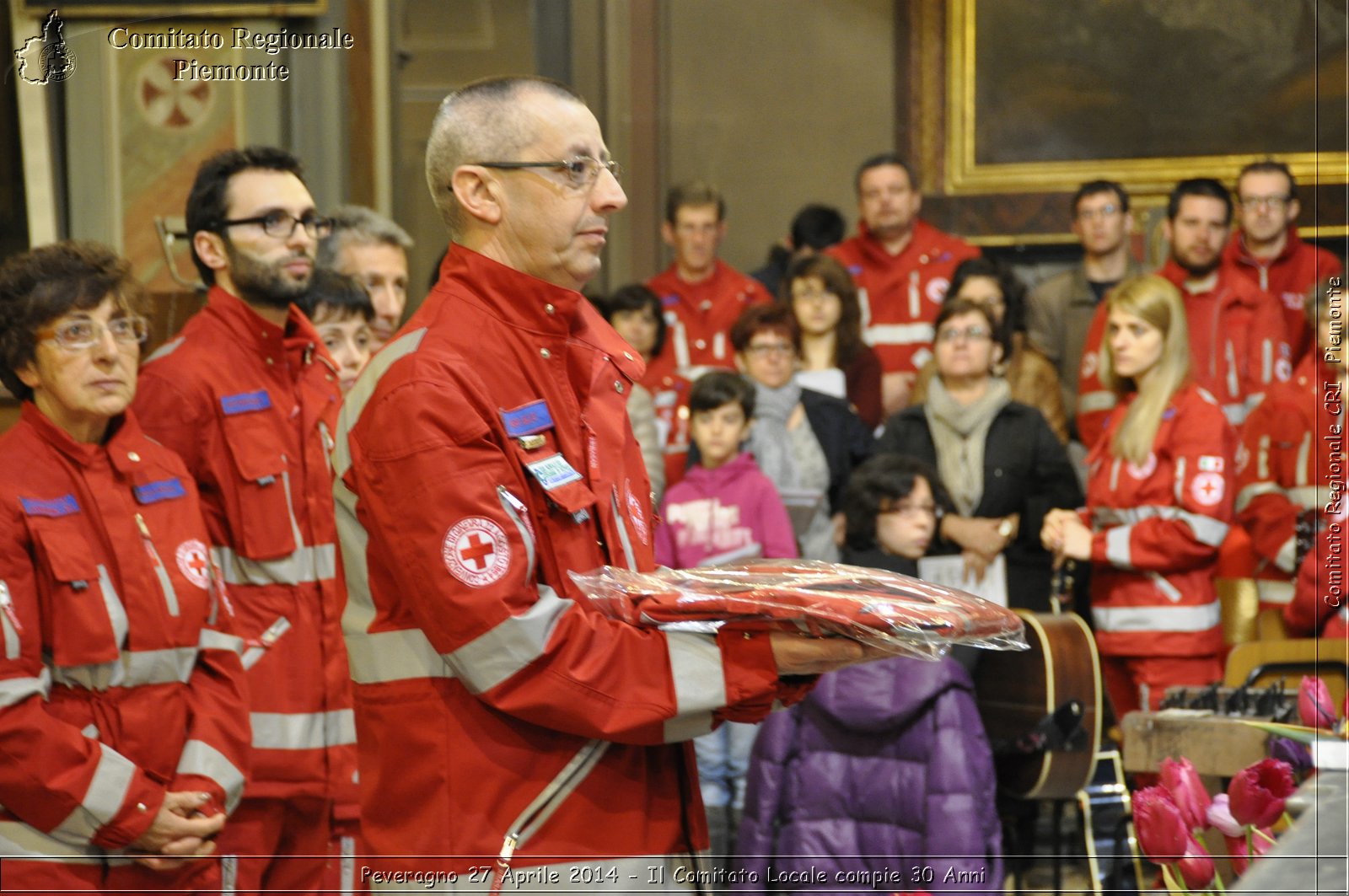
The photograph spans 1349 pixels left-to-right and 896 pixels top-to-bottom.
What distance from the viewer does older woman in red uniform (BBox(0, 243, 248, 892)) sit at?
3266 millimetres

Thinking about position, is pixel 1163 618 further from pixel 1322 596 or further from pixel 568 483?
pixel 568 483

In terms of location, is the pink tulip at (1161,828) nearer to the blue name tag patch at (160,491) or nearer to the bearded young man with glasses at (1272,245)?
the blue name tag patch at (160,491)

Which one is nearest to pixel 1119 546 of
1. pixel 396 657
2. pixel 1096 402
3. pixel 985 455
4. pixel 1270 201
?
pixel 985 455

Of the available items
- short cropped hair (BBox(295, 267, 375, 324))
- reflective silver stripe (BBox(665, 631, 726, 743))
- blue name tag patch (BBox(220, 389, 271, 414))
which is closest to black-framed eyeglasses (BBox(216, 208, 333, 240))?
blue name tag patch (BBox(220, 389, 271, 414))

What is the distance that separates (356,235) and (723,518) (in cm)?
163

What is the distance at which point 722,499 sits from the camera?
5.81 meters

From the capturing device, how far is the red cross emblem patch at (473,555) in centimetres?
215

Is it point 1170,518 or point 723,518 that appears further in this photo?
point 723,518

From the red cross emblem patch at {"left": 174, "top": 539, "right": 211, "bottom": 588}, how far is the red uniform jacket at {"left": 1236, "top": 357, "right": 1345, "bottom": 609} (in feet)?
12.1

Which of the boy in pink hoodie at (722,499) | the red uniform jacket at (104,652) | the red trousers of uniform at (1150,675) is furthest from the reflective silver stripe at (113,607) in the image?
the red trousers of uniform at (1150,675)

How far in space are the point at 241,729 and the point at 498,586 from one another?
5.52 feet

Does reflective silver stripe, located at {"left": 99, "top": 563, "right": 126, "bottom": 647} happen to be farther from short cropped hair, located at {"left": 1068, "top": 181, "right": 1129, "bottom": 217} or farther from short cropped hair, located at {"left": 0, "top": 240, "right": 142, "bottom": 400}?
short cropped hair, located at {"left": 1068, "top": 181, "right": 1129, "bottom": 217}

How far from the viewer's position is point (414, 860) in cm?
232

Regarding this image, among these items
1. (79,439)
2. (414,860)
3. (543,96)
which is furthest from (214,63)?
(414,860)
